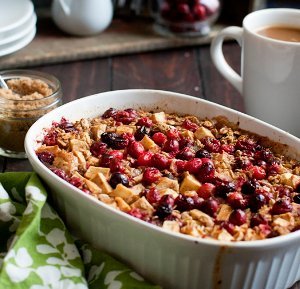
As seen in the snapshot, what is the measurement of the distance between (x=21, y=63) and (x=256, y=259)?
3.51 feet

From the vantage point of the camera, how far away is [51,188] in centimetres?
116

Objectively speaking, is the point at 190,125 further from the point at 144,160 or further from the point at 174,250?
the point at 174,250

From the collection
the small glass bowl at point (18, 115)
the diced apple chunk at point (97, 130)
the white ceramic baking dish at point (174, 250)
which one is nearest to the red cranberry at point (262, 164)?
the white ceramic baking dish at point (174, 250)

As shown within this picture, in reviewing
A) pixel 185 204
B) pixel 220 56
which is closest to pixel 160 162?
pixel 185 204

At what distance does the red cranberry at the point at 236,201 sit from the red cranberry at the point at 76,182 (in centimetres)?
26

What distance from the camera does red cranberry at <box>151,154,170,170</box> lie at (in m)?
1.22

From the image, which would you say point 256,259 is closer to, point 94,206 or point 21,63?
point 94,206

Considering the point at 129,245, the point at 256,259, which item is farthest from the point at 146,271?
the point at 256,259

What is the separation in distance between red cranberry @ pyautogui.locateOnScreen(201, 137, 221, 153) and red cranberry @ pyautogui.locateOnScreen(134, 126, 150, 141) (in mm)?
113

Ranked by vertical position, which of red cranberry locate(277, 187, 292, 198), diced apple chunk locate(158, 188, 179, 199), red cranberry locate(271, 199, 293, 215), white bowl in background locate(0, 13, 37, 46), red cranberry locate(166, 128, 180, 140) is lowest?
white bowl in background locate(0, 13, 37, 46)

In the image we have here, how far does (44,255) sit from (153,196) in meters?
0.21

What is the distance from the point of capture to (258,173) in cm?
120

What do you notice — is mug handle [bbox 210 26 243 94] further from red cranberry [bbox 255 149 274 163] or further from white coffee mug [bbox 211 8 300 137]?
red cranberry [bbox 255 149 274 163]

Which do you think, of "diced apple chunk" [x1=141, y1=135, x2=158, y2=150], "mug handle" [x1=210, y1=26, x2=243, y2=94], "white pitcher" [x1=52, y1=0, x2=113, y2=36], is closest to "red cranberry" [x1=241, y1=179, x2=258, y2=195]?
"diced apple chunk" [x1=141, y1=135, x2=158, y2=150]
